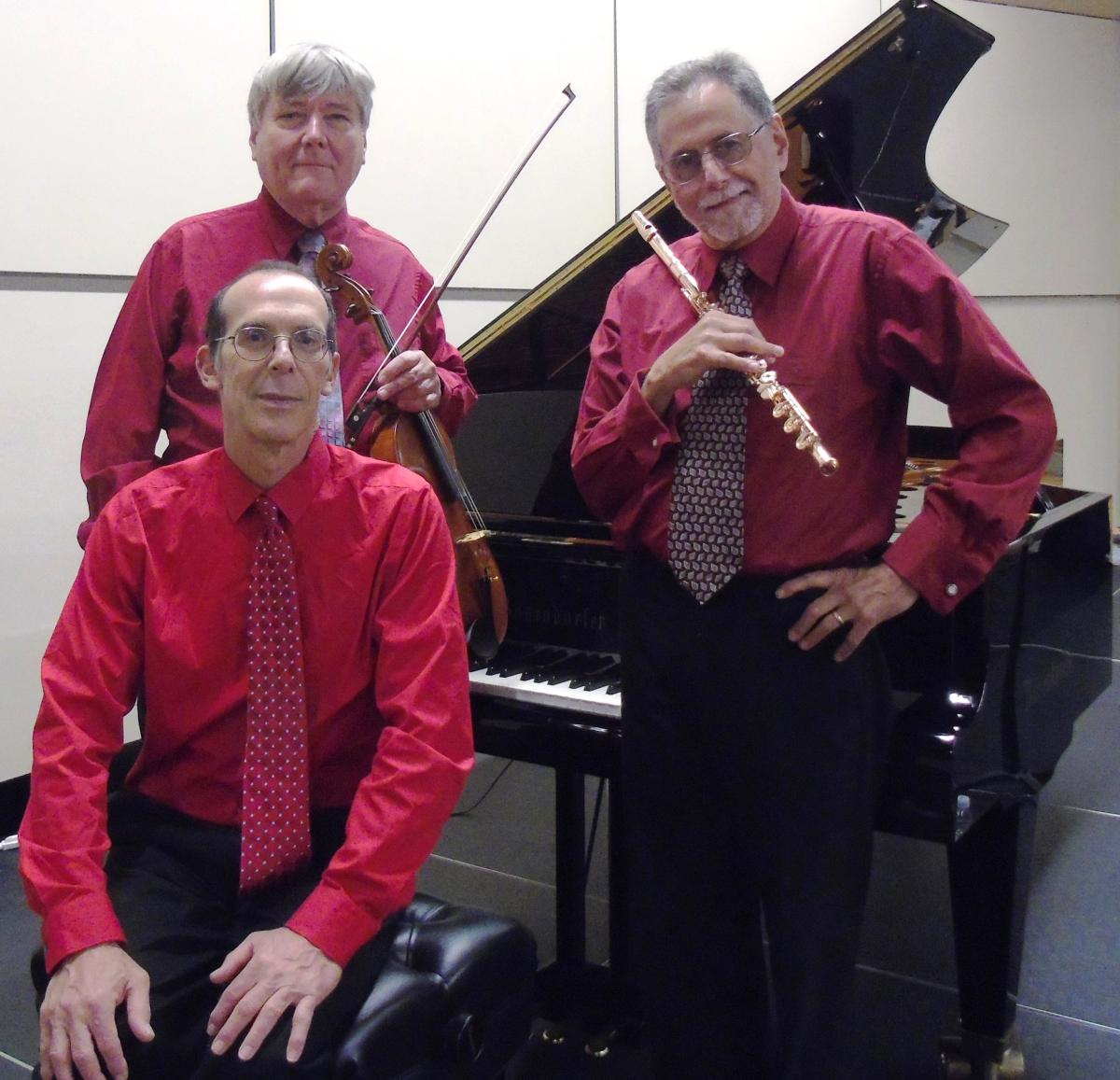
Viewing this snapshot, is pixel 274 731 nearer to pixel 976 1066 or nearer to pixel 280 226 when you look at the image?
pixel 280 226

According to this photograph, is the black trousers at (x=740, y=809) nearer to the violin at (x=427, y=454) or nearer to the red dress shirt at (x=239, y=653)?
the red dress shirt at (x=239, y=653)

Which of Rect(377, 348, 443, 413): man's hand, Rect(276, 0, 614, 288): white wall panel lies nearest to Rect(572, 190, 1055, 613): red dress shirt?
Rect(377, 348, 443, 413): man's hand

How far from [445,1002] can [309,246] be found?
130 cm

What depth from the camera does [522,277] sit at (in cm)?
445

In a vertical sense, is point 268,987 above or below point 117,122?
below

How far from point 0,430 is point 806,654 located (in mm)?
2504

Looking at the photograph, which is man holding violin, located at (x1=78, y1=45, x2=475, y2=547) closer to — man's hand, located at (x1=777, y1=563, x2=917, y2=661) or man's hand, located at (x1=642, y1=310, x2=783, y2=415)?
man's hand, located at (x1=642, y1=310, x2=783, y2=415)

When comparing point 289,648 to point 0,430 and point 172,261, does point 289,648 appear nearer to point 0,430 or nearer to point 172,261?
point 172,261

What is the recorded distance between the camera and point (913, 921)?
2.79 m

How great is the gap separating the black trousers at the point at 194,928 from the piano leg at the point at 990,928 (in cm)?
103

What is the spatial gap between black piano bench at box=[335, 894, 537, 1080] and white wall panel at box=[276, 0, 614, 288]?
2.64 metres

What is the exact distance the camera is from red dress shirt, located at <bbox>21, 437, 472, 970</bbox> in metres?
1.45

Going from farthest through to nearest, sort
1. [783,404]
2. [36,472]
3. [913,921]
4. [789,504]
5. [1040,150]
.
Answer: [1040,150] < [36,472] < [913,921] < [789,504] < [783,404]

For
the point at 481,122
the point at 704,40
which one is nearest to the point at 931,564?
the point at 481,122
